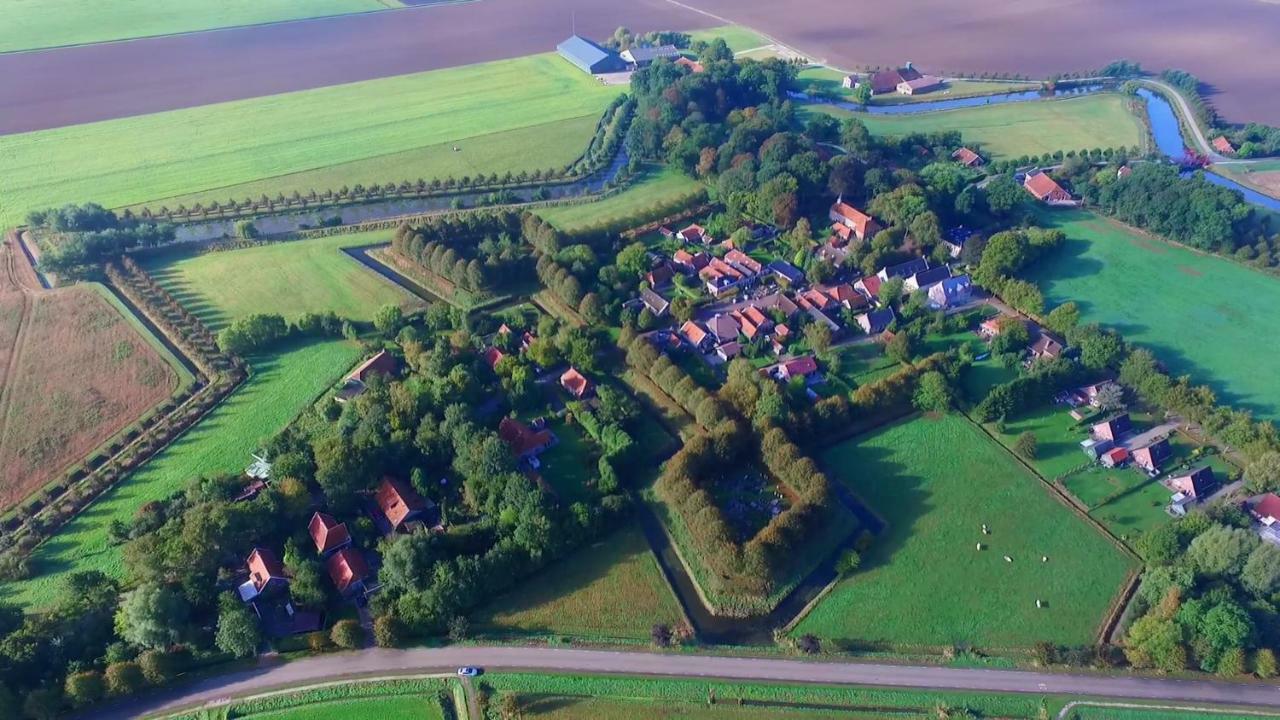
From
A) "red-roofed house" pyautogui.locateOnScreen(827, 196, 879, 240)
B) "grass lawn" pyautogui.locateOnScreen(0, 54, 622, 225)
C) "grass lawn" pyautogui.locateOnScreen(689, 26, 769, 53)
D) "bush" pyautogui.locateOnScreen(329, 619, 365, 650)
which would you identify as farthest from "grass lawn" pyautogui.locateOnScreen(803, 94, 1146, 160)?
"bush" pyautogui.locateOnScreen(329, 619, 365, 650)

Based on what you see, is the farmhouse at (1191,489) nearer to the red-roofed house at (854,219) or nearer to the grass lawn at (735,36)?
the red-roofed house at (854,219)

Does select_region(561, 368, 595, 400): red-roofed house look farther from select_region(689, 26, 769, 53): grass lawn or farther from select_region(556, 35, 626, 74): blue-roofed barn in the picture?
select_region(689, 26, 769, 53): grass lawn

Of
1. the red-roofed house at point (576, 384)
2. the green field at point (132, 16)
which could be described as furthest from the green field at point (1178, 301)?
the green field at point (132, 16)

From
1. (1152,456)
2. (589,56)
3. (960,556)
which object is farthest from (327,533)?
(589,56)

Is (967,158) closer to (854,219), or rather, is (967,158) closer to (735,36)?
(854,219)

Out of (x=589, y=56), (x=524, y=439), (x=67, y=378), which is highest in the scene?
(x=589, y=56)

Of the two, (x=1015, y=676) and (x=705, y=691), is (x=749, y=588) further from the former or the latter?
(x=1015, y=676)
